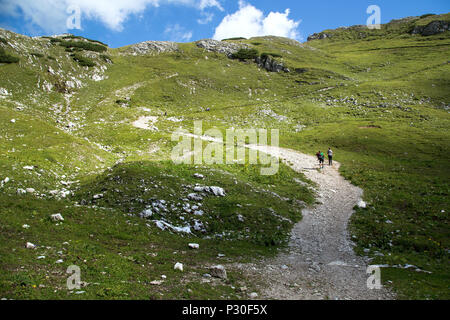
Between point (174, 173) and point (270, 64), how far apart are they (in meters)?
95.0

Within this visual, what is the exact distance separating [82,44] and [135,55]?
2100cm

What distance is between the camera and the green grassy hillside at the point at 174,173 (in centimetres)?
1153

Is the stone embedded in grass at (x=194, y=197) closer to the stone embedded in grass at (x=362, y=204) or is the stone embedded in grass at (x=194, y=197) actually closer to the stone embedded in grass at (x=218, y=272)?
the stone embedded in grass at (x=218, y=272)

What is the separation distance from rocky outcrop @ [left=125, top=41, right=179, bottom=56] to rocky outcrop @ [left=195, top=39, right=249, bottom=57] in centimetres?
1321

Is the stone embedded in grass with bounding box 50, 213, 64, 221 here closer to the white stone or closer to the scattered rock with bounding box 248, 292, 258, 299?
the white stone

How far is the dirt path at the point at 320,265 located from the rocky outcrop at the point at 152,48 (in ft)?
362

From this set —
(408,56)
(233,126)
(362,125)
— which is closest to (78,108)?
(233,126)

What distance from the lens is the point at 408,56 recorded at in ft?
395

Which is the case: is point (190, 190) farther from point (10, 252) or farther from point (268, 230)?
point (10, 252)

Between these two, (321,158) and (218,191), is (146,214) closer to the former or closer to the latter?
(218,191)

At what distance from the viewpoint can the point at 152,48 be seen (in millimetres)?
114125

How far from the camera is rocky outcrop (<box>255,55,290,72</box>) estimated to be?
4083 inches

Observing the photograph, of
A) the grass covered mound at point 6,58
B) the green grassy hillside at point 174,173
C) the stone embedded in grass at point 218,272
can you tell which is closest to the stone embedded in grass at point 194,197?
the green grassy hillside at point 174,173

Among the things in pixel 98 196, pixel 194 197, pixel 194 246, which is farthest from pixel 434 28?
pixel 98 196
